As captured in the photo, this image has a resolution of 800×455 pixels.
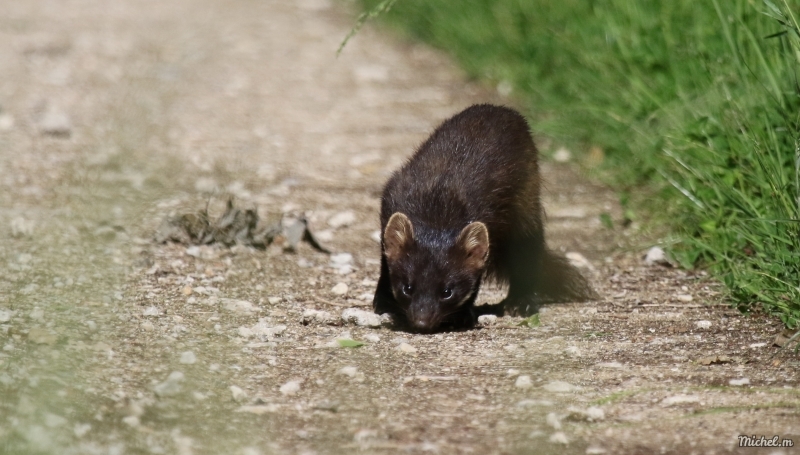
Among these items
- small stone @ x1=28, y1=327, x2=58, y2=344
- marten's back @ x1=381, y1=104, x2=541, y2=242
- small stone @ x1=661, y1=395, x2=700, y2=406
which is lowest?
small stone @ x1=28, y1=327, x2=58, y2=344

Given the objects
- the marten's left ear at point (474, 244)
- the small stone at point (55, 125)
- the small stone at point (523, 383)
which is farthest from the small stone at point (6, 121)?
the small stone at point (523, 383)

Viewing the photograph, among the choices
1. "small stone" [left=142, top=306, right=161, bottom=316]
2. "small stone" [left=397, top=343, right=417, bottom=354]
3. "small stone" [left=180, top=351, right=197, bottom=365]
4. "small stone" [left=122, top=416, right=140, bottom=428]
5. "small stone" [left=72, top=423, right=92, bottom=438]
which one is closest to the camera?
"small stone" [left=72, top=423, right=92, bottom=438]

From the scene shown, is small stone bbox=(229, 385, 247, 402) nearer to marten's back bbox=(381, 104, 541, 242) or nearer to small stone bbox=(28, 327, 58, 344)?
small stone bbox=(28, 327, 58, 344)

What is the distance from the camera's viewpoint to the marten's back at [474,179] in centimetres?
527

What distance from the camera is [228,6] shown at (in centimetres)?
1370

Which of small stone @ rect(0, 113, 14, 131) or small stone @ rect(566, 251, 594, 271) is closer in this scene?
small stone @ rect(566, 251, 594, 271)

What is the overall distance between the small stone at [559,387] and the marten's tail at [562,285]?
4.48 ft

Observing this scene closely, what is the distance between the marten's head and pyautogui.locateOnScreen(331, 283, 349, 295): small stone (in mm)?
440

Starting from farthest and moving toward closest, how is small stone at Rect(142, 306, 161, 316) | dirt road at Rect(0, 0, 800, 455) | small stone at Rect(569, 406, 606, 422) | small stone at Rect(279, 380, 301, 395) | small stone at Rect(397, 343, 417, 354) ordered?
small stone at Rect(142, 306, 161, 316) → small stone at Rect(397, 343, 417, 354) → small stone at Rect(279, 380, 301, 395) → small stone at Rect(569, 406, 606, 422) → dirt road at Rect(0, 0, 800, 455)

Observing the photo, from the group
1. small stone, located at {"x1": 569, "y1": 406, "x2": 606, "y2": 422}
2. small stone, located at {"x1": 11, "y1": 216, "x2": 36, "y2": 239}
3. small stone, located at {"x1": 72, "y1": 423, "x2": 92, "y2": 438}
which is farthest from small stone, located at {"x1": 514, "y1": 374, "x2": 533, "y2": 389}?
small stone, located at {"x1": 11, "y1": 216, "x2": 36, "y2": 239}

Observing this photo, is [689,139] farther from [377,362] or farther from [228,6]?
[228,6]

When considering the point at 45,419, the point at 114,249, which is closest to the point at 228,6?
the point at 114,249

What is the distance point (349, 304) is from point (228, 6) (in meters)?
9.18

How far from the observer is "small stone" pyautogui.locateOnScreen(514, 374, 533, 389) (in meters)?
4.05
